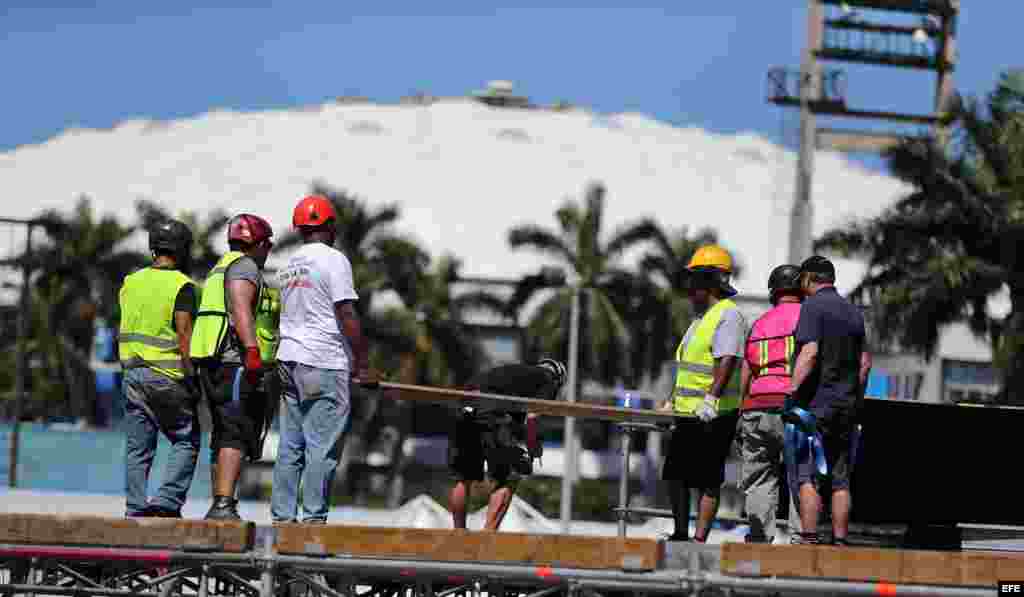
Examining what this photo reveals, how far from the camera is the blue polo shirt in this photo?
36.1 feet

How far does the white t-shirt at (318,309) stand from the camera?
35.3ft

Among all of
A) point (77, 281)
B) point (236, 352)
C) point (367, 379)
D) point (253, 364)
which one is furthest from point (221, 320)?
point (77, 281)

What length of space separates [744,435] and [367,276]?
57.7 metres

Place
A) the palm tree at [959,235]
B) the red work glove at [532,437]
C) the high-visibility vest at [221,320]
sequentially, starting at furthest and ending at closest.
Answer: the palm tree at [959,235], the red work glove at [532,437], the high-visibility vest at [221,320]

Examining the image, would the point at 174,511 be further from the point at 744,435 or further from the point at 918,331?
the point at 918,331

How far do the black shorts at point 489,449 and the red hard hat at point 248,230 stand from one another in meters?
2.35

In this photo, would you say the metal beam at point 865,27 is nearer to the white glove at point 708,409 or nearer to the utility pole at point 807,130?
the utility pole at point 807,130

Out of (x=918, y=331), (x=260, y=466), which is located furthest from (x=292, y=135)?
(x=918, y=331)

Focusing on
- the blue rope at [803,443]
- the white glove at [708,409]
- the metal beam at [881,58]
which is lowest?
the blue rope at [803,443]

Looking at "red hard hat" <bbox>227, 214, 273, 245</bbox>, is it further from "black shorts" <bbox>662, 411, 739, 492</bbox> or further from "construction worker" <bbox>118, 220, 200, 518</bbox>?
"black shorts" <bbox>662, 411, 739, 492</bbox>

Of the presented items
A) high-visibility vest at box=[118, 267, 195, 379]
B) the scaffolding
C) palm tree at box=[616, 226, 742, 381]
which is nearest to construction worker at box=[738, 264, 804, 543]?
the scaffolding

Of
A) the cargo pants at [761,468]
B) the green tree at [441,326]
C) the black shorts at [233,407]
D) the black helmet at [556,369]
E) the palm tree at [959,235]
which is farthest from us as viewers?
the green tree at [441,326]

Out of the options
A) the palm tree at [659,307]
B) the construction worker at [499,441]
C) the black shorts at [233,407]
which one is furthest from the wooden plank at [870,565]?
the palm tree at [659,307]

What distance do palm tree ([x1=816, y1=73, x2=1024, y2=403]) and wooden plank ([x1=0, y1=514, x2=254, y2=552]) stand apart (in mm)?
29785
